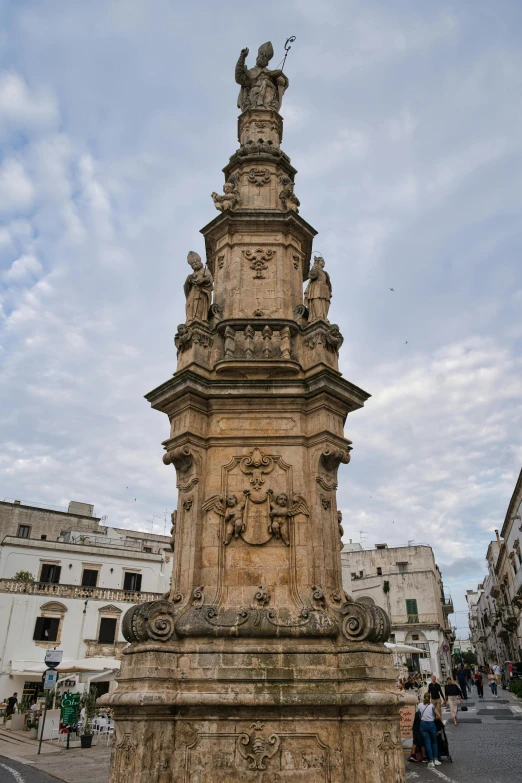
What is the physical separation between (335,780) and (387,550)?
4632 centimetres

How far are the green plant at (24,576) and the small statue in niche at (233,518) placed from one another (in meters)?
25.8

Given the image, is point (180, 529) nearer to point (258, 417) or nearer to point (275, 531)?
point (275, 531)

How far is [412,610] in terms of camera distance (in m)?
45.6

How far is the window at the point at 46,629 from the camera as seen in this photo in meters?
29.4

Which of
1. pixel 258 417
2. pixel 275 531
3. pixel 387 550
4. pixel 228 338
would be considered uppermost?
pixel 387 550

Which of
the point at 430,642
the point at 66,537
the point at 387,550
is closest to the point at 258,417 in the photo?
the point at 66,537

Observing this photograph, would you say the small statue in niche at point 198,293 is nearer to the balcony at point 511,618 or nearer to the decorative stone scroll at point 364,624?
the decorative stone scroll at point 364,624

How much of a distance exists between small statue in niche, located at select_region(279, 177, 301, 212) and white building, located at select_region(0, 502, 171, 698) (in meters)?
19.9

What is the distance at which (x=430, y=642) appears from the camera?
44031 millimetres

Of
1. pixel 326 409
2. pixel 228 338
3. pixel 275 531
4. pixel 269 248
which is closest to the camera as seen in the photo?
Answer: pixel 275 531

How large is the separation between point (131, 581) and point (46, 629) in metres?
6.23

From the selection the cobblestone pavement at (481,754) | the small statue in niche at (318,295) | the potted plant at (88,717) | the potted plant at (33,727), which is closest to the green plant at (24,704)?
the potted plant at (33,727)

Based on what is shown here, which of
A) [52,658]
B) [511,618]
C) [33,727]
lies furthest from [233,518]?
[511,618]

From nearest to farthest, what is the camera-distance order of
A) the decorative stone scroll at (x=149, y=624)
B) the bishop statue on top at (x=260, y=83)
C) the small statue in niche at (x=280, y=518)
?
1. the decorative stone scroll at (x=149, y=624)
2. the small statue in niche at (x=280, y=518)
3. the bishop statue on top at (x=260, y=83)
